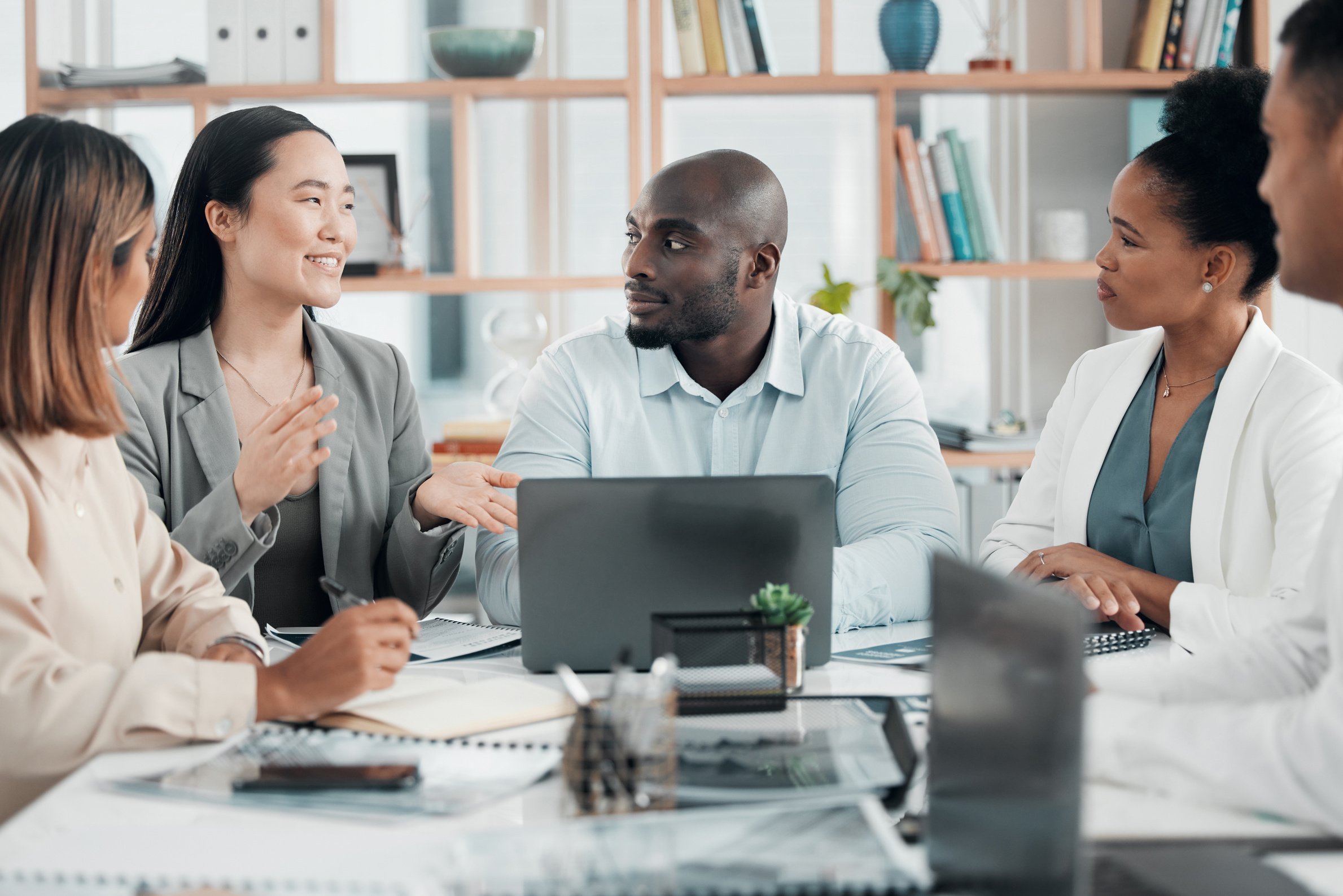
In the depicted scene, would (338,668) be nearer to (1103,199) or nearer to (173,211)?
(173,211)

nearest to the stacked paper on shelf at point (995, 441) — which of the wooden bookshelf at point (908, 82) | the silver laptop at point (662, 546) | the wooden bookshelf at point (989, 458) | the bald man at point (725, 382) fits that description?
the wooden bookshelf at point (989, 458)

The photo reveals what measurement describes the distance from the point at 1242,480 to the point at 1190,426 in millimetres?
158

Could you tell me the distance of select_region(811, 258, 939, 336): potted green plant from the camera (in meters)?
3.30

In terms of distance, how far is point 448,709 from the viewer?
1.18m

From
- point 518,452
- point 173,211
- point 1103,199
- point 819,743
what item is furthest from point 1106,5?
point 819,743

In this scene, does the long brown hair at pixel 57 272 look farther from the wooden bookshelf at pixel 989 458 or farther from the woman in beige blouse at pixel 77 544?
the wooden bookshelf at pixel 989 458

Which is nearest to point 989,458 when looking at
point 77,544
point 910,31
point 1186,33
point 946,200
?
point 946,200

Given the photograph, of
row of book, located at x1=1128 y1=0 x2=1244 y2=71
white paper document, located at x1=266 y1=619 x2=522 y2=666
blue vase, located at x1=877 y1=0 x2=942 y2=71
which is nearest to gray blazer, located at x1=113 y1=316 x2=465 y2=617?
white paper document, located at x1=266 y1=619 x2=522 y2=666

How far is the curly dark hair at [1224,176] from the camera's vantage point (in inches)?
69.8

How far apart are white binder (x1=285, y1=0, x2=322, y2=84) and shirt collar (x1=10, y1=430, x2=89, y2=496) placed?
97.8 inches

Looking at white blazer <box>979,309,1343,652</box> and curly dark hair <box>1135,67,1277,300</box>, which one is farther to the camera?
curly dark hair <box>1135,67,1277,300</box>

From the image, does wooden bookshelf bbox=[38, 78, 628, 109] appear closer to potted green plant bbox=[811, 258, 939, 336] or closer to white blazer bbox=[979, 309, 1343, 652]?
potted green plant bbox=[811, 258, 939, 336]

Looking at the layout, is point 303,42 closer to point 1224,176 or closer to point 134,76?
point 134,76

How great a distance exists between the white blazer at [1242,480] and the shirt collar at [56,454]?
4.29 ft
